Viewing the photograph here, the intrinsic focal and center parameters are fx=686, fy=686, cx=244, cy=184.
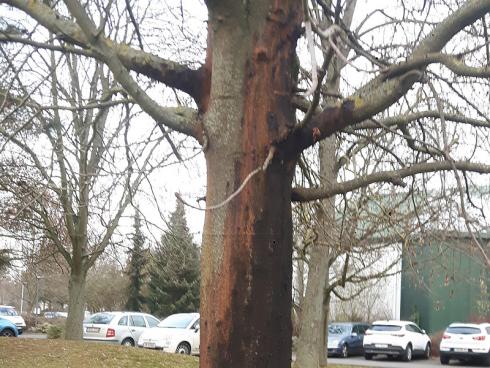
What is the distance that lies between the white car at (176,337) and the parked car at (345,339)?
27.5 feet

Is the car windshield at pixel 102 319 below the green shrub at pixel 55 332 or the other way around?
the other way around

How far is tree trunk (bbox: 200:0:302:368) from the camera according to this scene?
3.05 m

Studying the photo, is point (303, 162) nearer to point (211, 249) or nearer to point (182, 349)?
point (211, 249)

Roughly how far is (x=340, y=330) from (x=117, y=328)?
996 cm

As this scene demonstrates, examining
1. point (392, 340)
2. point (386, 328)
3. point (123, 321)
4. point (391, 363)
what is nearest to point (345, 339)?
point (386, 328)

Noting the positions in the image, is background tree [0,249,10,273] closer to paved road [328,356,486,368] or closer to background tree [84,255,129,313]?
paved road [328,356,486,368]

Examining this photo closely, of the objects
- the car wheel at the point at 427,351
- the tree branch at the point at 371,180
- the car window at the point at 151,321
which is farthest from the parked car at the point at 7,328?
the tree branch at the point at 371,180

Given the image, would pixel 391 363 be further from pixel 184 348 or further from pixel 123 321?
pixel 123 321

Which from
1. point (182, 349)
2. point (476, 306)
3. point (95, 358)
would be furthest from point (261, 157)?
point (476, 306)

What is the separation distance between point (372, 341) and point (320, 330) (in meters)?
12.8

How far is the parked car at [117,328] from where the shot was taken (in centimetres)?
2300

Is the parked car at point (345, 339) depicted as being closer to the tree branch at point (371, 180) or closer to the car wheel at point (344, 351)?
the car wheel at point (344, 351)

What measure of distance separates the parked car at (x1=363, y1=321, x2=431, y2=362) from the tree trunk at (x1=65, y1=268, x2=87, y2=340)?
12.7m

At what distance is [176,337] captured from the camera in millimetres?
20375
